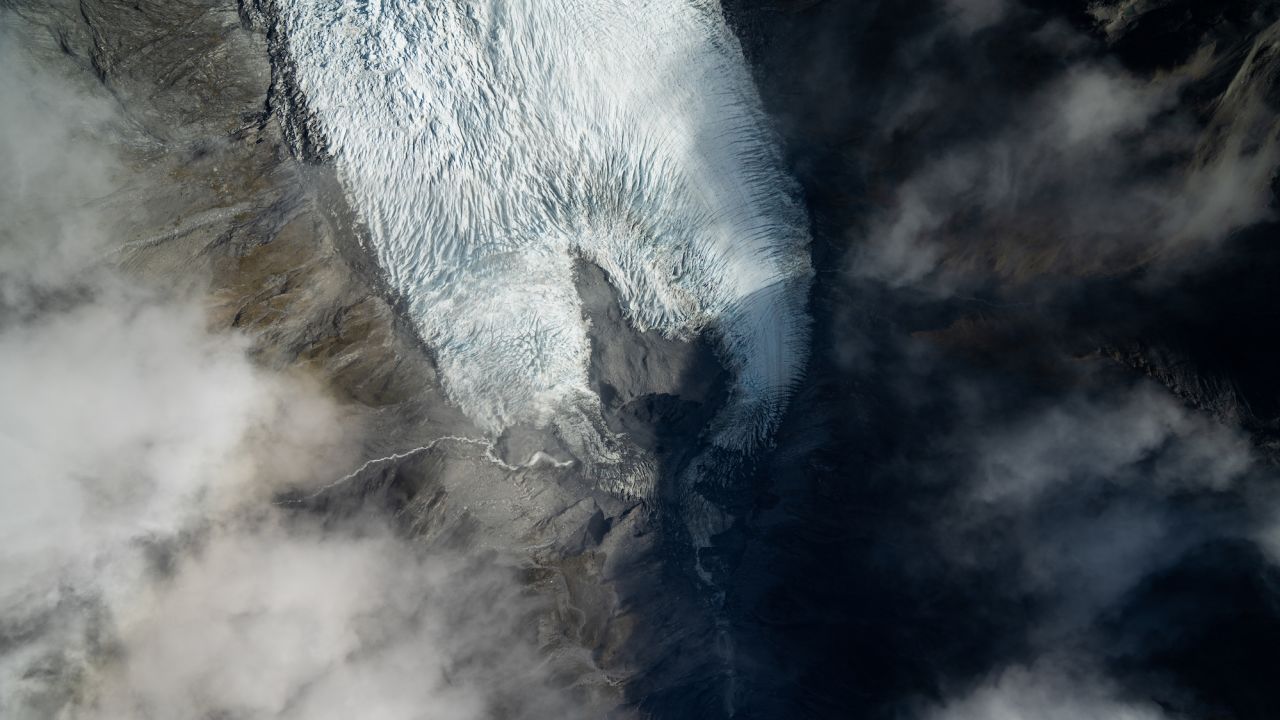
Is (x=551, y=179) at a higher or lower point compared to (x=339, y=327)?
higher

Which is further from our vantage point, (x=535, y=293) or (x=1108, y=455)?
(x=535, y=293)

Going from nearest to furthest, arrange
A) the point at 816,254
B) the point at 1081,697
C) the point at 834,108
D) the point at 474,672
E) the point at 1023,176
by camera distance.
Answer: the point at 1023,176 → the point at 1081,697 → the point at 834,108 → the point at 816,254 → the point at 474,672

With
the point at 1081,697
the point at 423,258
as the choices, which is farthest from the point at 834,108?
the point at 1081,697

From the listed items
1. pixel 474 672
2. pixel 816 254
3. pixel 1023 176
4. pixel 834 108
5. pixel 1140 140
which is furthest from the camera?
pixel 474 672

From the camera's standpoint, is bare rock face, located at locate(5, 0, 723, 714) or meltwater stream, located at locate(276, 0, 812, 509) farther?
meltwater stream, located at locate(276, 0, 812, 509)

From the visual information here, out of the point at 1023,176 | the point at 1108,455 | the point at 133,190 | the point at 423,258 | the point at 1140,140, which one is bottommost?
the point at 1108,455

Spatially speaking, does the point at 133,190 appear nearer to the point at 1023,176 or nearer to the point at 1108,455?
the point at 1023,176

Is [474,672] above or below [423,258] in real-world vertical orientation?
below

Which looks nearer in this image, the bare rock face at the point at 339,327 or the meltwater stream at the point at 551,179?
the bare rock face at the point at 339,327
